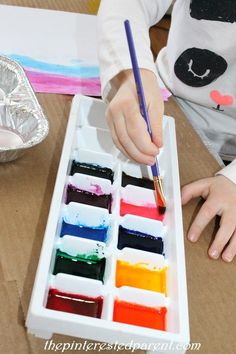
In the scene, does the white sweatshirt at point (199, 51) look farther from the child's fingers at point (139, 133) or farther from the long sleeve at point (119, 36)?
the child's fingers at point (139, 133)

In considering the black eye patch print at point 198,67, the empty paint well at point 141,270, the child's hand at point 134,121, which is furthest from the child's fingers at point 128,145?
the black eye patch print at point 198,67

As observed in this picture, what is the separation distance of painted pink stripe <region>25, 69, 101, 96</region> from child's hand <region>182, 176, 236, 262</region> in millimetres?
225

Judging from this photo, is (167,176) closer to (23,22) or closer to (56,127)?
(56,127)

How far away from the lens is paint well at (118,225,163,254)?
52 centimetres

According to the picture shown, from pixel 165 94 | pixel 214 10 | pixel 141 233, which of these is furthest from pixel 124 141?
pixel 214 10

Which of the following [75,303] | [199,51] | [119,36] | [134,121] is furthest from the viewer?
[199,51]

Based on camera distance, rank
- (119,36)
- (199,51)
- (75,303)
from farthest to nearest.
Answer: (199,51), (119,36), (75,303)

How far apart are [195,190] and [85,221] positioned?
15 cm

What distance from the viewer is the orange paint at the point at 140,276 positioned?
1.58 ft

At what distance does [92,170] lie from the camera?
59 cm

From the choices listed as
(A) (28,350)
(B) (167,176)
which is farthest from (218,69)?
(A) (28,350)

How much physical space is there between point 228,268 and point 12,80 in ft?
1.20

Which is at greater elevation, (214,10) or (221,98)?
(214,10)

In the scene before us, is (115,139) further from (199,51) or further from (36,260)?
(199,51)
